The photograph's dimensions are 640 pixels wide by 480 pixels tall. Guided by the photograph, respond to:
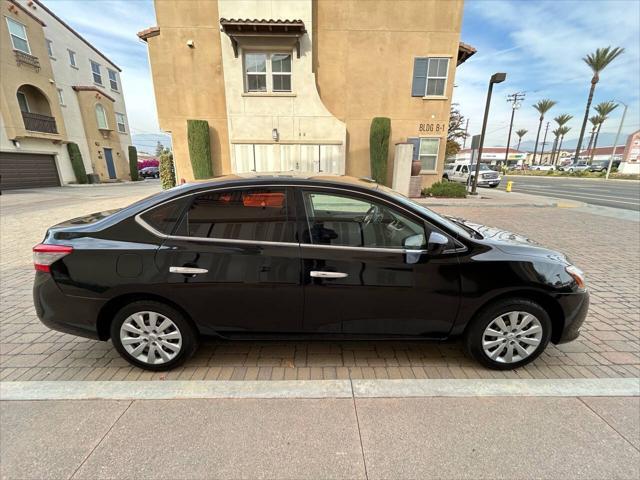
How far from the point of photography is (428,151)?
43.6 ft

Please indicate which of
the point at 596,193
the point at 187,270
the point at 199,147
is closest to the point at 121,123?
the point at 199,147

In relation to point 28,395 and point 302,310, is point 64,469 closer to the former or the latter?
point 28,395

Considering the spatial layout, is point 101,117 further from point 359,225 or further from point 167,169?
point 359,225

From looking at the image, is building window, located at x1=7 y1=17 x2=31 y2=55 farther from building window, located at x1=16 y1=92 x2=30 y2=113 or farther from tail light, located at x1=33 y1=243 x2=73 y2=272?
tail light, located at x1=33 y1=243 x2=73 y2=272

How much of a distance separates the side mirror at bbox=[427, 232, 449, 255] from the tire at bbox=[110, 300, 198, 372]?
209cm

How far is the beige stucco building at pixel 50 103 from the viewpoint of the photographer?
55.6 ft

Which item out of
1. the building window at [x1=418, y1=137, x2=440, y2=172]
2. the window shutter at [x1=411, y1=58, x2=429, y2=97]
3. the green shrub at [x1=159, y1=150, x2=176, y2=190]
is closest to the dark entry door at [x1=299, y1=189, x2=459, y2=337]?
the building window at [x1=418, y1=137, x2=440, y2=172]

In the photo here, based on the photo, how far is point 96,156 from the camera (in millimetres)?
23562

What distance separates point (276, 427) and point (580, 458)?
6.36 ft

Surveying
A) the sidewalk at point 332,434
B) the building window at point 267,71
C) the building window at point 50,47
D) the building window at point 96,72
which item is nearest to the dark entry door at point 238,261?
the sidewalk at point 332,434

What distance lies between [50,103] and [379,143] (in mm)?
21907

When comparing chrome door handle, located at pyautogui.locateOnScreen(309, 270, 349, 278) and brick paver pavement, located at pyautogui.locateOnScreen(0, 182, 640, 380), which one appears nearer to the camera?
chrome door handle, located at pyautogui.locateOnScreen(309, 270, 349, 278)

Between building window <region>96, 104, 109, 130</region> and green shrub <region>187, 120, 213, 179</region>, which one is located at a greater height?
building window <region>96, 104, 109, 130</region>

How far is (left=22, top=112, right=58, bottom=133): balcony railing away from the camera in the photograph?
17.8 meters
